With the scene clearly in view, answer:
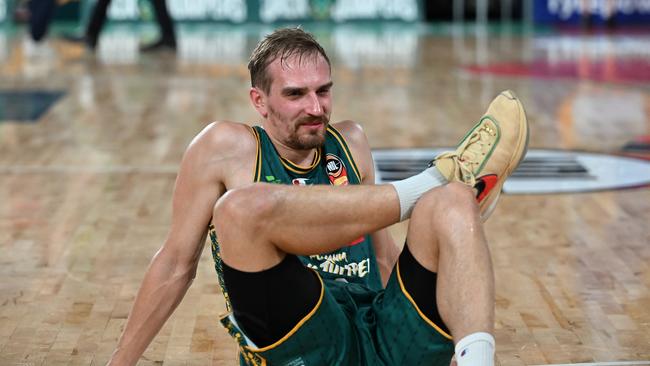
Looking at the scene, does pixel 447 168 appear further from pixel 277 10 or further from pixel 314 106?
pixel 277 10

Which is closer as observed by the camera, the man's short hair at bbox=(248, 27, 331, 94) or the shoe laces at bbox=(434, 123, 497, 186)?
the shoe laces at bbox=(434, 123, 497, 186)

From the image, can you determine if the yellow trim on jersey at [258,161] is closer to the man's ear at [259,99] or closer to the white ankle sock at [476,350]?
the man's ear at [259,99]

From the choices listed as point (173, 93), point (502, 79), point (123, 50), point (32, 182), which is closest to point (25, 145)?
point (32, 182)

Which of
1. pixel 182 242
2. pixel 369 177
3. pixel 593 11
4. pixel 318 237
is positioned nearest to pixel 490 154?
pixel 318 237

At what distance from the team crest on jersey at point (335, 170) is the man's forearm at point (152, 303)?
43cm

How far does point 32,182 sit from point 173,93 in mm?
3745

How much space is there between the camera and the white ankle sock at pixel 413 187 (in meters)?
2.90

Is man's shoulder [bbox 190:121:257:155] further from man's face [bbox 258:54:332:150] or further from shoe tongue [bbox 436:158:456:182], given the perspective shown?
shoe tongue [bbox 436:158:456:182]

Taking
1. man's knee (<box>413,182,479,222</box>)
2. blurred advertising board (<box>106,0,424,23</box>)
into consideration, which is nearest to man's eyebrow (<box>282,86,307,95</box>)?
man's knee (<box>413,182,479,222</box>)

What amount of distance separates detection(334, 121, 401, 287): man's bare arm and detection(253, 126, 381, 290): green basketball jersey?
3 centimetres

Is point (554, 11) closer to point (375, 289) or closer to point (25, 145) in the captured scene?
point (25, 145)

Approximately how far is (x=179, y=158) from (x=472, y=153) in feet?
14.6

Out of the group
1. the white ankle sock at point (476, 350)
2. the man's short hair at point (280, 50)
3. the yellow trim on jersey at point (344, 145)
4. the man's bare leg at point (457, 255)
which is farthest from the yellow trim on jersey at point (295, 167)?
the white ankle sock at point (476, 350)

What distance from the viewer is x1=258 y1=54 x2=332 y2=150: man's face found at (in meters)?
3.18
